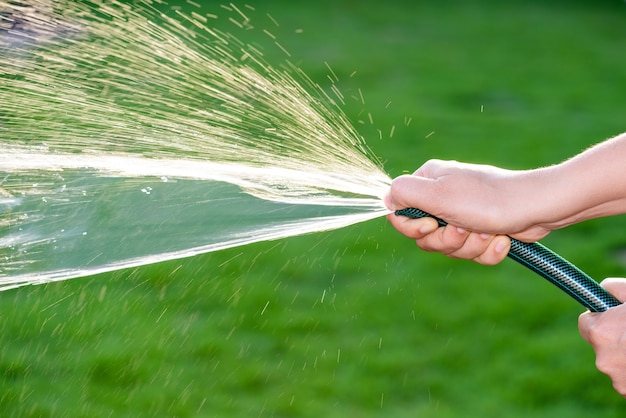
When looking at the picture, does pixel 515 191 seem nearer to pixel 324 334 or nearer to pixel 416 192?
pixel 416 192

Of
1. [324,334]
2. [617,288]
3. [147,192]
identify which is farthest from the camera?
[324,334]

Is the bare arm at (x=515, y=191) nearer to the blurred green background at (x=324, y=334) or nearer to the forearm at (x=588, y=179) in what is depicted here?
the forearm at (x=588, y=179)

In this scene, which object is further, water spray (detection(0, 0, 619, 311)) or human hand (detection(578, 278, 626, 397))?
water spray (detection(0, 0, 619, 311))

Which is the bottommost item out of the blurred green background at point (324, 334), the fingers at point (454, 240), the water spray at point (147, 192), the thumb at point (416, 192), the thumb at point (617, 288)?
the blurred green background at point (324, 334)

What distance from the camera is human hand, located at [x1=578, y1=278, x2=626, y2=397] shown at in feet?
6.32

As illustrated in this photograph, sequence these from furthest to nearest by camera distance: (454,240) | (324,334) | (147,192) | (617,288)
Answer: (324,334) → (147,192) → (454,240) → (617,288)

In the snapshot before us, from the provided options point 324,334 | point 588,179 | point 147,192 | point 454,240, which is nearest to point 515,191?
point 588,179

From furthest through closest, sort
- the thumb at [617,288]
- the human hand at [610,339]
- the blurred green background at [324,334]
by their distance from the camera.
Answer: the blurred green background at [324,334]
the thumb at [617,288]
the human hand at [610,339]

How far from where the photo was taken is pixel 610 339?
6.38ft

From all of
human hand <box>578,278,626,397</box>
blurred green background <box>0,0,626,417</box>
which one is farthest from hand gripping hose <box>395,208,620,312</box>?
blurred green background <box>0,0,626,417</box>

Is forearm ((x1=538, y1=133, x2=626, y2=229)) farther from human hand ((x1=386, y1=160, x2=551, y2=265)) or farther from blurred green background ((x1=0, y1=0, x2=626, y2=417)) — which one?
blurred green background ((x1=0, y1=0, x2=626, y2=417))

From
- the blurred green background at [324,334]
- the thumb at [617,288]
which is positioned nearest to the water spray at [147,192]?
the thumb at [617,288]

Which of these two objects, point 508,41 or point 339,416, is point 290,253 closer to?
point 339,416

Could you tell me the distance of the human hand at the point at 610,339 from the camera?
6.32 feet
